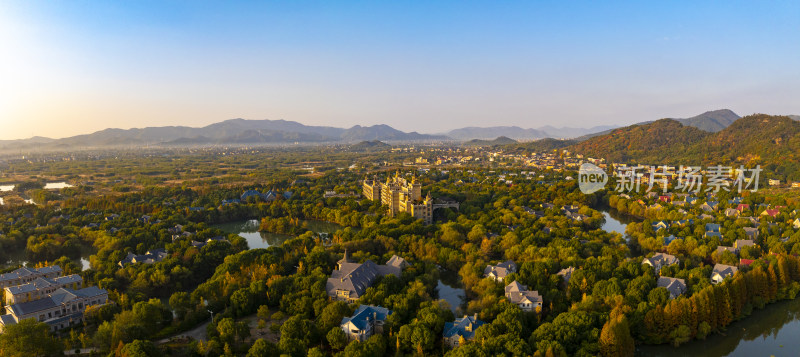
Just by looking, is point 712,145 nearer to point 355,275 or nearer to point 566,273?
point 566,273

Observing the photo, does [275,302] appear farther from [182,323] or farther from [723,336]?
[723,336]

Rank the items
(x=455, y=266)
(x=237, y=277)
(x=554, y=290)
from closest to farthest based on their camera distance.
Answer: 1. (x=554, y=290)
2. (x=237, y=277)
3. (x=455, y=266)

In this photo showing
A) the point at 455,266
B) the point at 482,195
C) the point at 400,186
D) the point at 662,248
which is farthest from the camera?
the point at 482,195

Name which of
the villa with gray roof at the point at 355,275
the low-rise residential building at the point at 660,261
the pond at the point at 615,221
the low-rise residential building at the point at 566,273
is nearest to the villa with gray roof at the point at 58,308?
the villa with gray roof at the point at 355,275

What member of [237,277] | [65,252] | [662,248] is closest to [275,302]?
[237,277]

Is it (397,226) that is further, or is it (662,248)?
(397,226)

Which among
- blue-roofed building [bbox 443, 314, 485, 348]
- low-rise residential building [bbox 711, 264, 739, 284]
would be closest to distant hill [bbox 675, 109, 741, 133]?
low-rise residential building [bbox 711, 264, 739, 284]

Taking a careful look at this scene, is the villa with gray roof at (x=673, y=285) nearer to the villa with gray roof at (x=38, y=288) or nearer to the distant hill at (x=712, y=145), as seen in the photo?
the villa with gray roof at (x=38, y=288)
